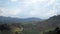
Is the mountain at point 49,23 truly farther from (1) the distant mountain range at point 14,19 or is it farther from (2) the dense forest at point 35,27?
(1) the distant mountain range at point 14,19

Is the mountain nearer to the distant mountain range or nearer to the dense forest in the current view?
the dense forest

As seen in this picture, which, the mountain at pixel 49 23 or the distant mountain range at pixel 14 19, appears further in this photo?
the mountain at pixel 49 23

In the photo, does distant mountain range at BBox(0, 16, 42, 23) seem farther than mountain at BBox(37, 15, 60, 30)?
No

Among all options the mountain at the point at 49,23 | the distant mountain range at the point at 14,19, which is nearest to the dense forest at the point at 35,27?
the mountain at the point at 49,23

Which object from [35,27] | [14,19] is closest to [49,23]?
[35,27]

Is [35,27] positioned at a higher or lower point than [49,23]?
lower

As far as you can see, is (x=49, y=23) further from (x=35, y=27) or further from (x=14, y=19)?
(x=14, y=19)

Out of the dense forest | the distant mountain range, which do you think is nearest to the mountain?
the dense forest
